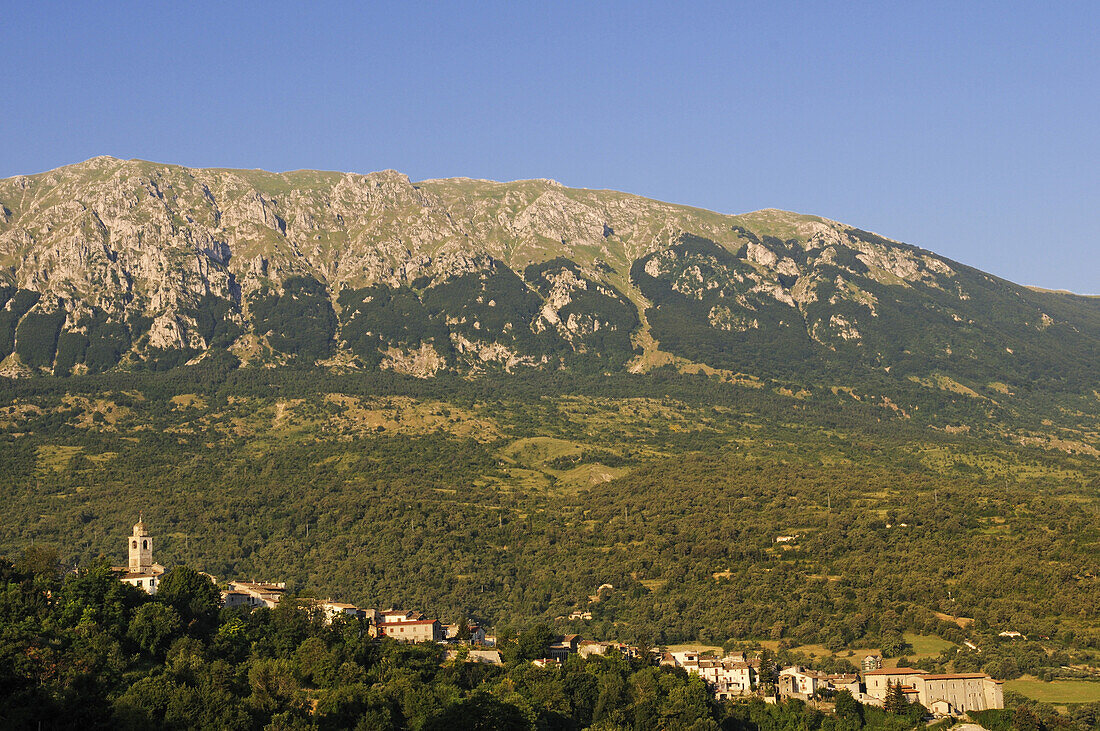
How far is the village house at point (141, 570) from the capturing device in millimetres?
113125

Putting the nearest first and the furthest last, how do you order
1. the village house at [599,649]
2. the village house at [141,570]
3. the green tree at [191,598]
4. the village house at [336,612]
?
1. the green tree at [191,598]
2. the village house at [141,570]
3. the village house at [336,612]
4. the village house at [599,649]

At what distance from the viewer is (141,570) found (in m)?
120

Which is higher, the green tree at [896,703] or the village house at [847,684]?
the green tree at [896,703]

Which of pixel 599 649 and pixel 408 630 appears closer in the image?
pixel 408 630

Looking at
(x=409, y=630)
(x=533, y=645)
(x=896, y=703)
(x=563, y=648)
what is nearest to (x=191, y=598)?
(x=409, y=630)

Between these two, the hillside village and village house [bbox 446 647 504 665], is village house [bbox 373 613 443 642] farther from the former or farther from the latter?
village house [bbox 446 647 504 665]

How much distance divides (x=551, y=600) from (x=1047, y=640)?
66927 mm

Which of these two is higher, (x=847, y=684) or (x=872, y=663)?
(x=847, y=684)

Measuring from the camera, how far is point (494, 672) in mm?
113562

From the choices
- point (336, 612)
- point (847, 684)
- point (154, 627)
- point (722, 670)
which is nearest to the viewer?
point (154, 627)

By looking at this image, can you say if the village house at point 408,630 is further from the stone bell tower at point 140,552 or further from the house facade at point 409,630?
the stone bell tower at point 140,552

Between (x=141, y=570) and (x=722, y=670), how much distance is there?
54.2 m

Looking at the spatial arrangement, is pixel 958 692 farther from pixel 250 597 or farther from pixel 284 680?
pixel 250 597

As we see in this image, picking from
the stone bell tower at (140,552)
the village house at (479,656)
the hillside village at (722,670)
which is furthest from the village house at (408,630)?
the stone bell tower at (140,552)
